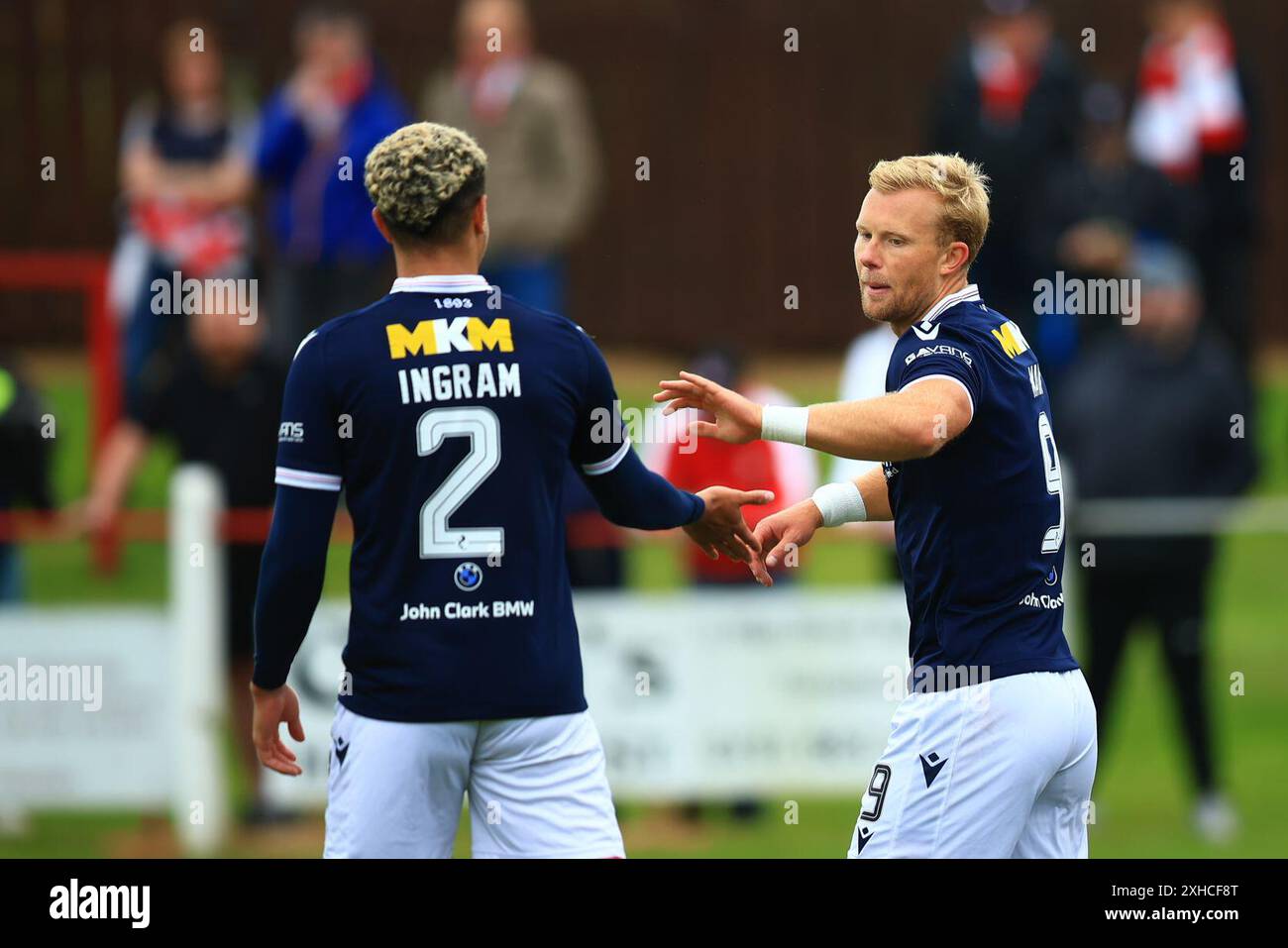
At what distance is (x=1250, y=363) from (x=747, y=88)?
717 centimetres

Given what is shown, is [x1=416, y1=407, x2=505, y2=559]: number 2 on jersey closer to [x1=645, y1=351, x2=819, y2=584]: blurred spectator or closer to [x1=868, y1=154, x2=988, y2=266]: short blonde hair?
[x1=868, y1=154, x2=988, y2=266]: short blonde hair

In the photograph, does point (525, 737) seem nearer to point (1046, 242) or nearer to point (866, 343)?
point (866, 343)

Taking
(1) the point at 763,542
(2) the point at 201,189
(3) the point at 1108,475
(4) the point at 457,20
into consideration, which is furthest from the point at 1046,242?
(4) the point at 457,20

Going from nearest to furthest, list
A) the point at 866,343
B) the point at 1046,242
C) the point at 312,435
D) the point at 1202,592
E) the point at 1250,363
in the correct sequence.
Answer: the point at 312,435 → the point at 866,343 → the point at 1202,592 → the point at 1046,242 → the point at 1250,363

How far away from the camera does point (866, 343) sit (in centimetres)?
1034

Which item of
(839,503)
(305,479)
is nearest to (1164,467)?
(839,503)

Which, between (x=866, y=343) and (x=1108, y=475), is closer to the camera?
(x=866, y=343)

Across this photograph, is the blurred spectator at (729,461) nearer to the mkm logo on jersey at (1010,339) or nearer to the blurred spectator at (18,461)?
the blurred spectator at (18,461)

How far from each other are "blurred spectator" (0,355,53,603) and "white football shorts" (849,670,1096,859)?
7.00m

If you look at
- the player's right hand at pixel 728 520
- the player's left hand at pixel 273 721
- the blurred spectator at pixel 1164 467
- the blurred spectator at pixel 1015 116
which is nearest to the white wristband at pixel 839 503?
the player's right hand at pixel 728 520

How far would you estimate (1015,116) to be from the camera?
1255 centimetres

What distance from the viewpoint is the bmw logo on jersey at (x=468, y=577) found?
17.5 feet

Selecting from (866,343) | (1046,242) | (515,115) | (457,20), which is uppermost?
(457,20)
